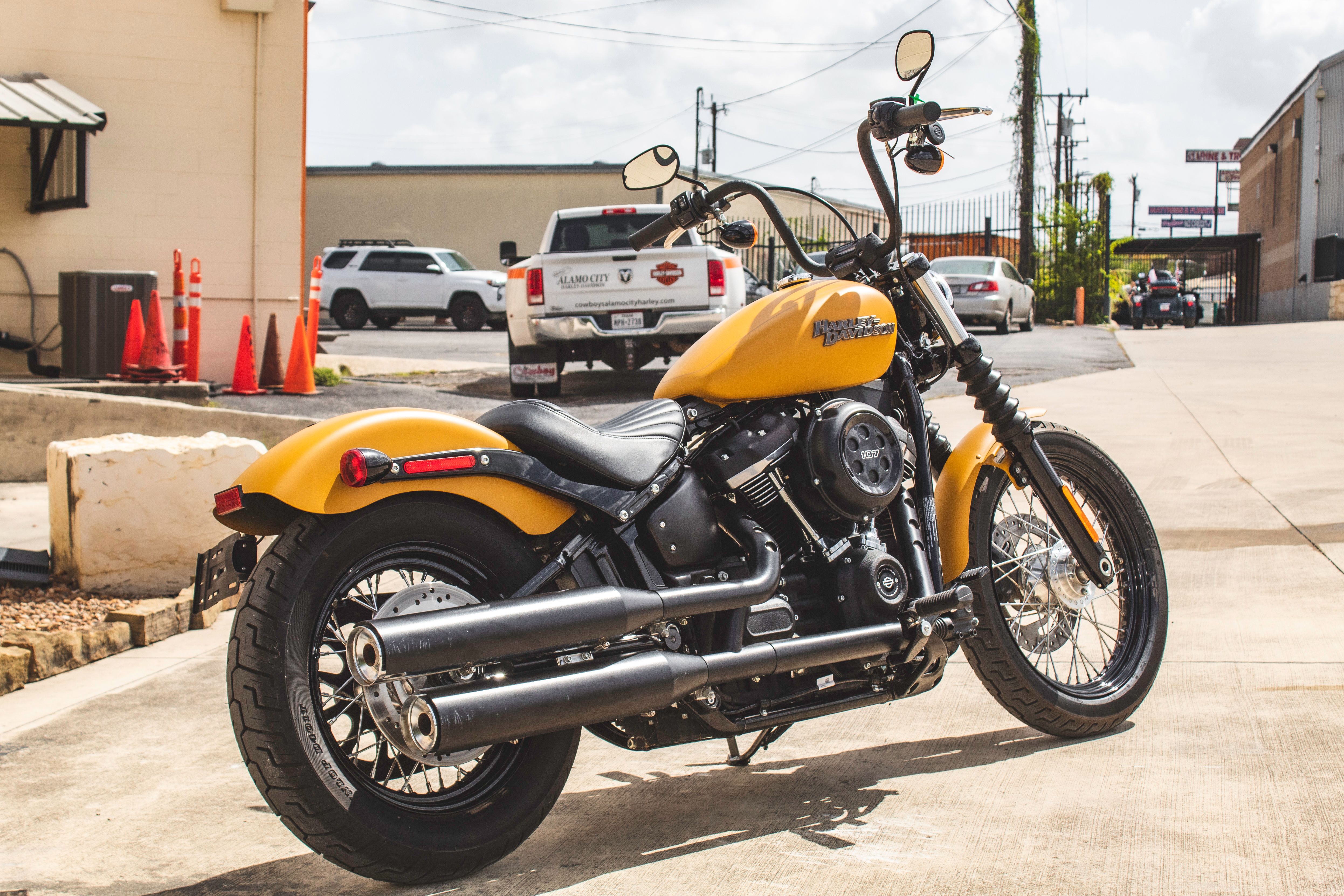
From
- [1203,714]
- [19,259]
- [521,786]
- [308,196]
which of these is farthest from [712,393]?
[308,196]

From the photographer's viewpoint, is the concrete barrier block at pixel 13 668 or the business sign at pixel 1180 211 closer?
the concrete barrier block at pixel 13 668

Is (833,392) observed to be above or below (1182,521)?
above

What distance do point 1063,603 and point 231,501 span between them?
2460 mm

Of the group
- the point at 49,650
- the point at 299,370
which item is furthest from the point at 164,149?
the point at 49,650

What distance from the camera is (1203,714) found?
3.66 metres

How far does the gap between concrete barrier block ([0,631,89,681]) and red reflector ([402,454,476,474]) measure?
7.96 feet

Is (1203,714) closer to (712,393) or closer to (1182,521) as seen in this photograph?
(712,393)

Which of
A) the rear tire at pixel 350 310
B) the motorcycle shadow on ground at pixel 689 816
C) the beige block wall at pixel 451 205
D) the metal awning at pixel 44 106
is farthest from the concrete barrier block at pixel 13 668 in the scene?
the beige block wall at pixel 451 205

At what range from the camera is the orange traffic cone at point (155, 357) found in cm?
1015

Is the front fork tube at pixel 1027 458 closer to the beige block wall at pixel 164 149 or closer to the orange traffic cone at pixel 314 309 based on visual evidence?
the orange traffic cone at pixel 314 309

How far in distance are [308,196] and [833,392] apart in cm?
3471

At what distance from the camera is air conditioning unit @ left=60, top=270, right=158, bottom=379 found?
36.1 feet

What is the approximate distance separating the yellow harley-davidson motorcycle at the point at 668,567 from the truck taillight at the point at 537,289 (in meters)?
7.52

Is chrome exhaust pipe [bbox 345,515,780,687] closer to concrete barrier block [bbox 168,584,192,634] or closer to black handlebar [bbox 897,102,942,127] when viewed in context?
black handlebar [bbox 897,102,942,127]
